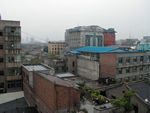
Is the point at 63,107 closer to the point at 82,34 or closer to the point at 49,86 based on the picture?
the point at 49,86

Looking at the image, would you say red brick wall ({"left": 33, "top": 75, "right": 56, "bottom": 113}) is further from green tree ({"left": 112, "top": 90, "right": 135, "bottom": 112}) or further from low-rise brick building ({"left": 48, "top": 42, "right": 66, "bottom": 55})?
low-rise brick building ({"left": 48, "top": 42, "right": 66, "bottom": 55})

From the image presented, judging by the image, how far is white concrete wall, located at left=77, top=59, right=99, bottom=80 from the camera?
2770 cm

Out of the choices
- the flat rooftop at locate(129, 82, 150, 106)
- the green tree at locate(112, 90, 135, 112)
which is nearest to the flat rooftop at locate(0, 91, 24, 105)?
the green tree at locate(112, 90, 135, 112)

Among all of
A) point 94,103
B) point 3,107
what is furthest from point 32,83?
point 94,103

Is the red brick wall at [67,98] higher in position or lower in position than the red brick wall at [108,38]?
lower

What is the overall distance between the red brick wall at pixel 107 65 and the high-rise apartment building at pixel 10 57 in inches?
595

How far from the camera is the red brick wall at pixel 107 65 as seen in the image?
85.3 feet

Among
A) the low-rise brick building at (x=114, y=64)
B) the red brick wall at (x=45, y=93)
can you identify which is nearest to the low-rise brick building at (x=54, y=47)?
the low-rise brick building at (x=114, y=64)

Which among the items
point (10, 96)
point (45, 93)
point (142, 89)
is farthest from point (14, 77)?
point (142, 89)

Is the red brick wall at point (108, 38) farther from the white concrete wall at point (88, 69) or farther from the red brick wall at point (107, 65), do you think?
the red brick wall at point (107, 65)

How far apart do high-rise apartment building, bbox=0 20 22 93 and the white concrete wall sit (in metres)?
12.5

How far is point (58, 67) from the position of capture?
37281 millimetres

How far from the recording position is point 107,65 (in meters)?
26.7

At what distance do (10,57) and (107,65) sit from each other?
17.5m
